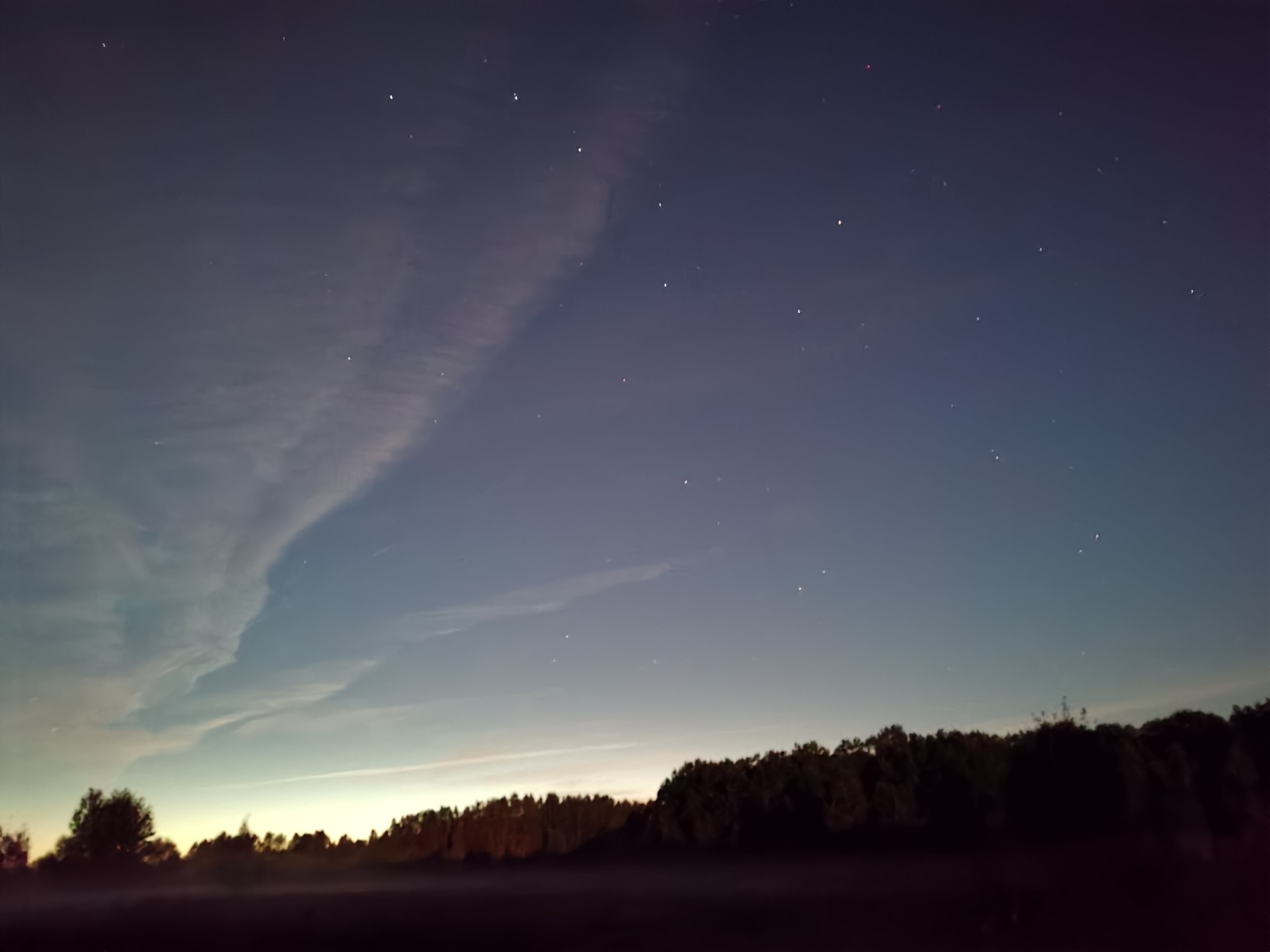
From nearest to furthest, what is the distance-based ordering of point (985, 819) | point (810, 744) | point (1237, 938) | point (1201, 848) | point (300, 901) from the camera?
point (1237, 938) → point (1201, 848) → point (985, 819) → point (300, 901) → point (810, 744)

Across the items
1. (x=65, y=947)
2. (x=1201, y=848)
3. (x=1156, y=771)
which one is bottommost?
(x=65, y=947)

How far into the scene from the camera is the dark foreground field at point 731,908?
7.01 metres

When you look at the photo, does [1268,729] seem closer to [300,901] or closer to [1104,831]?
[1104,831]

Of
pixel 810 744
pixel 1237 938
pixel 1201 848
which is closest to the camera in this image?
pixel 1237 938

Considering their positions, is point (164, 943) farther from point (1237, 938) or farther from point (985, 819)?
point (1237, 938)

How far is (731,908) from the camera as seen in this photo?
8.20m

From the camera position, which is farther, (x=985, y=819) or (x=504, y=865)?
(x=504, y=865)

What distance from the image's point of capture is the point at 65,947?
9.23 metres

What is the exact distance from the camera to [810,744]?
10570mm

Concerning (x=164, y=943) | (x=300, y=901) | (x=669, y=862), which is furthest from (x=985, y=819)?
(x=164, y=943)

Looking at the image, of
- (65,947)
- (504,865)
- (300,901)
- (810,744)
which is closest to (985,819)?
(810,744)

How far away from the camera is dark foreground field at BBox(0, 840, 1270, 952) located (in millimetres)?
7008

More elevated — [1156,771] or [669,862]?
[1156,771]

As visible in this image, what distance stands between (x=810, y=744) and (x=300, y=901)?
6.11 meters
